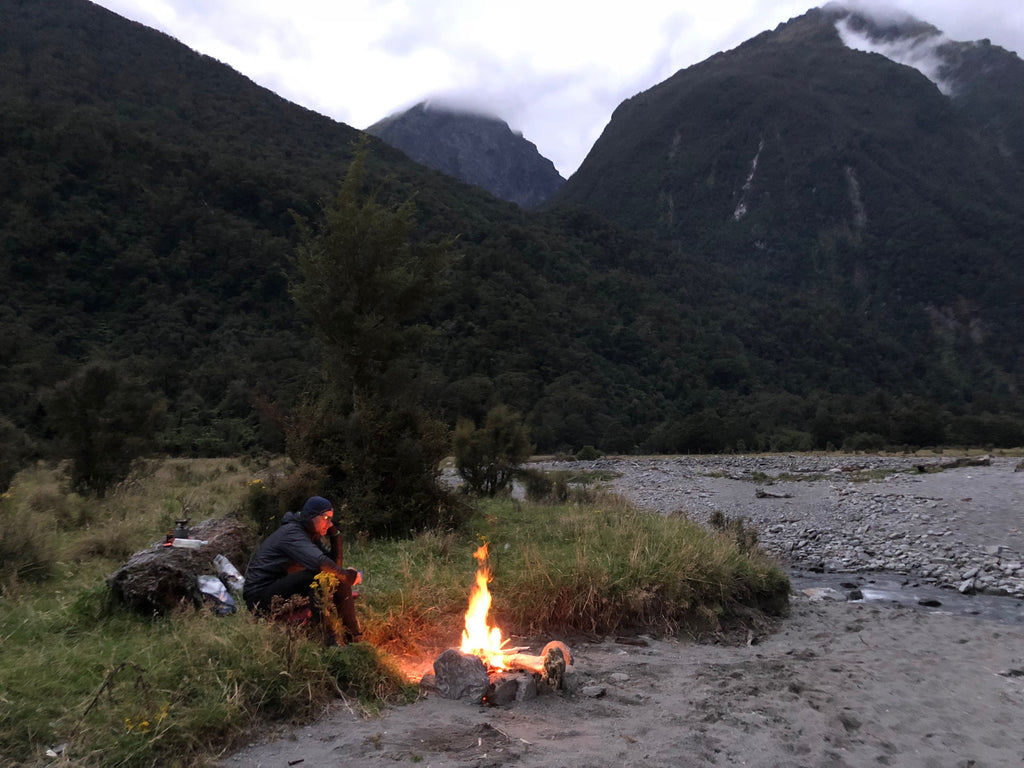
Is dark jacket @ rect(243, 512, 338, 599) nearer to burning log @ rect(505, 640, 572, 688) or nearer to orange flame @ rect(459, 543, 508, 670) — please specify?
orange flame @ rect(459, 543, 508, 670)

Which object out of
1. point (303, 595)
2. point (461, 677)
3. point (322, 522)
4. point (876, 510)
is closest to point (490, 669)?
point (461, 677)

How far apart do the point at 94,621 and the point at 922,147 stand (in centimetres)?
18554

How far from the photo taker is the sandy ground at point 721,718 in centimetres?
439

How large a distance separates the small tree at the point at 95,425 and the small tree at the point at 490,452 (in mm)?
7809

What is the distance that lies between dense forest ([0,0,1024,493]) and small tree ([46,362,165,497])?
0.40m

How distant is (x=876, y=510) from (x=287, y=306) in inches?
1908

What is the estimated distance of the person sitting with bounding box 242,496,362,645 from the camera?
5703mm

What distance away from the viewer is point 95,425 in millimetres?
15117

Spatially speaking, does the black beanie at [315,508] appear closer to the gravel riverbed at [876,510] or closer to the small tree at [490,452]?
the gravel riverbed at [876,510]

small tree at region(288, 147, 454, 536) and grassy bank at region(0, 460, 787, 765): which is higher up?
small tree at region(288, 147, 454, 536)

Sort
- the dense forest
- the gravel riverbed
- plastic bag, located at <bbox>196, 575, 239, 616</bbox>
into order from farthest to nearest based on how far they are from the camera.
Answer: the dense forest
the gravel riverbed
plastic bag, located at <bbox>196, 575, 239, 616</bbox>

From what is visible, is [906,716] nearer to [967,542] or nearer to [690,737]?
[690,737]

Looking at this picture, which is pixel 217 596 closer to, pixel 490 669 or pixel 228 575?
pixel 228 575

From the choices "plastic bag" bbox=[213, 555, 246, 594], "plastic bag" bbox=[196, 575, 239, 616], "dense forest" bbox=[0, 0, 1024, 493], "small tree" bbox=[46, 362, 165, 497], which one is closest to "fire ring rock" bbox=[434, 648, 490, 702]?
"plastic bag" bbox=[196, 575, 239, 616]
